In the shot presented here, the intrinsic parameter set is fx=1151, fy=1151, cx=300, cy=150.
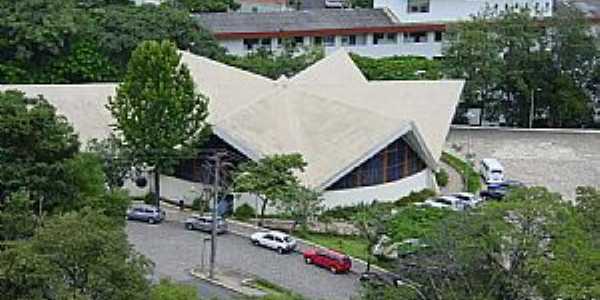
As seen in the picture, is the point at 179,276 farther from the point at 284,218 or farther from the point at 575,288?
the point at 575,288

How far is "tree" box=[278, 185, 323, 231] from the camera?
1197 inches

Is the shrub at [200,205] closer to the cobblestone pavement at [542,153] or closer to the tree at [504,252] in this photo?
the cobblestone pavement at [542,153]

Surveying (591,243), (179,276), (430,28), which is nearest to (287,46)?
(430,28)

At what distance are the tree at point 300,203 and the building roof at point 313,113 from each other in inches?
59.7

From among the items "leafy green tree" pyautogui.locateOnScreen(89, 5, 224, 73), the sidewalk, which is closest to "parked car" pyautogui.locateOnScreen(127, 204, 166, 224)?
the sidewalk

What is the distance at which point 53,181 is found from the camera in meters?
23.0

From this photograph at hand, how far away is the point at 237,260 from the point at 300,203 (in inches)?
123

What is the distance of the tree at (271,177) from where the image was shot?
30922 millimetres

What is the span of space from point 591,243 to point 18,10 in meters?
26.3

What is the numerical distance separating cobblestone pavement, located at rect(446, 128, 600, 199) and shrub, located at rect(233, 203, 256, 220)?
1017 centimetres

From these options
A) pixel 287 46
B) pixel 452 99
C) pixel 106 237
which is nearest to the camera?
pixel 106 237

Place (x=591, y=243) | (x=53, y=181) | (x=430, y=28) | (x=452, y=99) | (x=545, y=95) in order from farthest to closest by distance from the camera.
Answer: (x=430, y=28) → (x=545, y=95) → (x=452, y=99) → (x=53, y=181) → (x=591, y=243)

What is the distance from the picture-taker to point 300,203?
30.5m

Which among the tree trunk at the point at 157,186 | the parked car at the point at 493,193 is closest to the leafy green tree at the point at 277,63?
the parked car at the point at 493,193
